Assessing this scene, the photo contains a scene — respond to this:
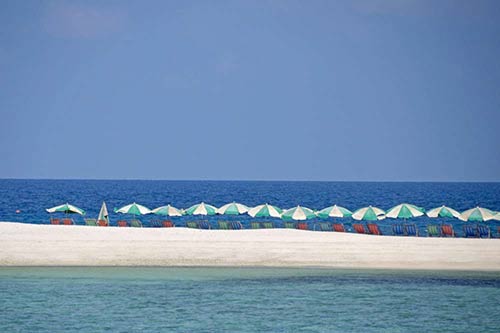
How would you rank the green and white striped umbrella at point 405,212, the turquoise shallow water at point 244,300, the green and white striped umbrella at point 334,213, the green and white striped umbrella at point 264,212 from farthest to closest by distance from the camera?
the green and white striped umbrella at point 264,212
the green and white striped umbrella at point 334,213
the green and white striped umbrella at point 405,212
the turquoise shallow water at point 244,300

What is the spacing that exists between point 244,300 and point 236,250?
816 cm

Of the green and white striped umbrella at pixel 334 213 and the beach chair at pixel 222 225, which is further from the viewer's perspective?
the green and white striped umbrella at pixel 334 213

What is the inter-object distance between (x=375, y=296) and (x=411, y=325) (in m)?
4.24

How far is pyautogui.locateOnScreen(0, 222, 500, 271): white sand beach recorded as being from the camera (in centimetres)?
3544

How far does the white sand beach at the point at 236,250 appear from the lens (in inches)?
1395

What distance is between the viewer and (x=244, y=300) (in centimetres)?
2836

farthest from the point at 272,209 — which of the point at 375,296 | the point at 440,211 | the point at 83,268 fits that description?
the point at 375,296

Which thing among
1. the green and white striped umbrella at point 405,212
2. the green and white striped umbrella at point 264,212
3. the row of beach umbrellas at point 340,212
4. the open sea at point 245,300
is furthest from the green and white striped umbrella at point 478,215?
the open sea at point 245,300

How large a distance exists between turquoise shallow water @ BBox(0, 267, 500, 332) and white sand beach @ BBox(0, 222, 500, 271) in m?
1.12

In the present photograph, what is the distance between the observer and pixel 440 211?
159 ft

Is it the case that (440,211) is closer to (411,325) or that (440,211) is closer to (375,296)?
(375,296)

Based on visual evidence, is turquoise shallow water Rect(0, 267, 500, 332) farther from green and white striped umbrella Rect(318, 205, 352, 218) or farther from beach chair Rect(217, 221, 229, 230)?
green and white striped umbrella Rect(318, 205, 352, 218)

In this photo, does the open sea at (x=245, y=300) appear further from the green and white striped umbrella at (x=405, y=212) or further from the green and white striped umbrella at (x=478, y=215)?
the green and white striped umbrella at (x=405, y=212)

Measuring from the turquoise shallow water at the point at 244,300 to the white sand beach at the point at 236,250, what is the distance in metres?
1.12
